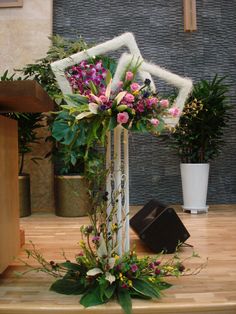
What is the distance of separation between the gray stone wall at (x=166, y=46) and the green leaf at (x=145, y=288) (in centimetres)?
287

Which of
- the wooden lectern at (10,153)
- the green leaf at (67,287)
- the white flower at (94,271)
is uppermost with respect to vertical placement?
the wooden lectern at (10,153)

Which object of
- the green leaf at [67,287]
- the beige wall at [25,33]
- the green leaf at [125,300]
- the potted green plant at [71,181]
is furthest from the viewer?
the beige wall at [25,33]

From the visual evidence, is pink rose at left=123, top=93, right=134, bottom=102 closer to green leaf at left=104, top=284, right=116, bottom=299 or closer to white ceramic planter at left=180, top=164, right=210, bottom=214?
green leaf at left=104, top=284, right=116, bottom=299

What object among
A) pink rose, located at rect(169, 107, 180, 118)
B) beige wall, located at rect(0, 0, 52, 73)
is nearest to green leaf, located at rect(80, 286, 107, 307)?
pink rose, located at rect(169, 107, 180, 118)

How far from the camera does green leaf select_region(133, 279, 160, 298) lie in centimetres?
180

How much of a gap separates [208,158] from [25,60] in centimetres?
235

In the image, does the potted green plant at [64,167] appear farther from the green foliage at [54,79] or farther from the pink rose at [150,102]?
the pink rose at [150,102]

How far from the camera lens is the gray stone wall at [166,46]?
4676 millimetres

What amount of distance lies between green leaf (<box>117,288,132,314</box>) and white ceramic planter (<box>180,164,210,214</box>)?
8.06 ft

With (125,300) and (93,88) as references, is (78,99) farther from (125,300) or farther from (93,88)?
(125,300)

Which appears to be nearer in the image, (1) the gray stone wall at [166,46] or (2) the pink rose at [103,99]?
(2) the pink rose at [103,99]

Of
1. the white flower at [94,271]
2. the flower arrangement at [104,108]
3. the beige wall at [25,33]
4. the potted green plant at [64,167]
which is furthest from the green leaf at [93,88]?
the beige wall at [25,33]

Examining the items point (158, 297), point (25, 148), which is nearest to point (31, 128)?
point (25, 148)

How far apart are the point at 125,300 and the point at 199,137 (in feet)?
8.78
